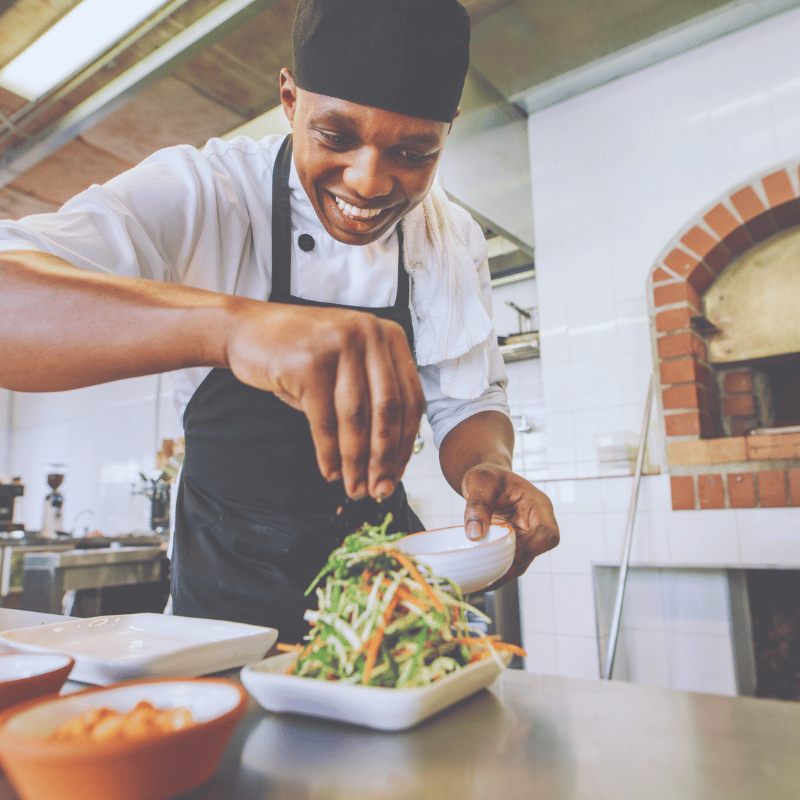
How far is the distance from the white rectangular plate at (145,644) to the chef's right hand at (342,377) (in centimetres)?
28

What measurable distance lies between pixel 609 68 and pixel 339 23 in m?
3.17

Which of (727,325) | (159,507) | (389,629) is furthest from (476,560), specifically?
(159,507)

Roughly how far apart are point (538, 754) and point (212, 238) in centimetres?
97

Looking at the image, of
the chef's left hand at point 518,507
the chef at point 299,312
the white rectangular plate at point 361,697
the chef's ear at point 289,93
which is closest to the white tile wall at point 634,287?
the chef at point 299,312

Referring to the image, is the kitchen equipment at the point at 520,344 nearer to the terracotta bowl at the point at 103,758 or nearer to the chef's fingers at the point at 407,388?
the chef's fingers at the point at 407,388

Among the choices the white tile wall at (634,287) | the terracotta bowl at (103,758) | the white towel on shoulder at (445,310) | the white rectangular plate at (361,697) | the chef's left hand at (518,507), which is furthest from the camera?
the white tile wall at (634,287)

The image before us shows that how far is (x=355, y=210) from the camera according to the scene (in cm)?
107

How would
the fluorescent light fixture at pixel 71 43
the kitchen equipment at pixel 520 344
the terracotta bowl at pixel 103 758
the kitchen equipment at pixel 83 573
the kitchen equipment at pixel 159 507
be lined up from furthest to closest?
the kitchen equipment at pixel 159 507, the kitchen equipment at pixel 520 344, the kitchen equipment at pixel 83 573, the fluorescent light fixture at pixel 71 43, the terracotta bowl at pixel 103 758

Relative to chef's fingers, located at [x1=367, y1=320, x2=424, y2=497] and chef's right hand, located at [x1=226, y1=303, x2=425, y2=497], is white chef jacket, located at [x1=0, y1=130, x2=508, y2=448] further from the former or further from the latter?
chef's fingers, located at [x1=367, y1=320, x2=424, y2=497]

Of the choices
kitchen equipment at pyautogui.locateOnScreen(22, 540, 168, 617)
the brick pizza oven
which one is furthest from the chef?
kitchen equipment at pyautogui.locateOnScreen(22, 540, 168, 617)

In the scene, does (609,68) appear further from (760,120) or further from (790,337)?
(790,337)

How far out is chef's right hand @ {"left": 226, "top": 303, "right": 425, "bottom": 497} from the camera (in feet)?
1.86

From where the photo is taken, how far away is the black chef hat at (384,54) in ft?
3.14

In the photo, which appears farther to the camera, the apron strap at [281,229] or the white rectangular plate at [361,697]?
the apron strap at [281,229]
